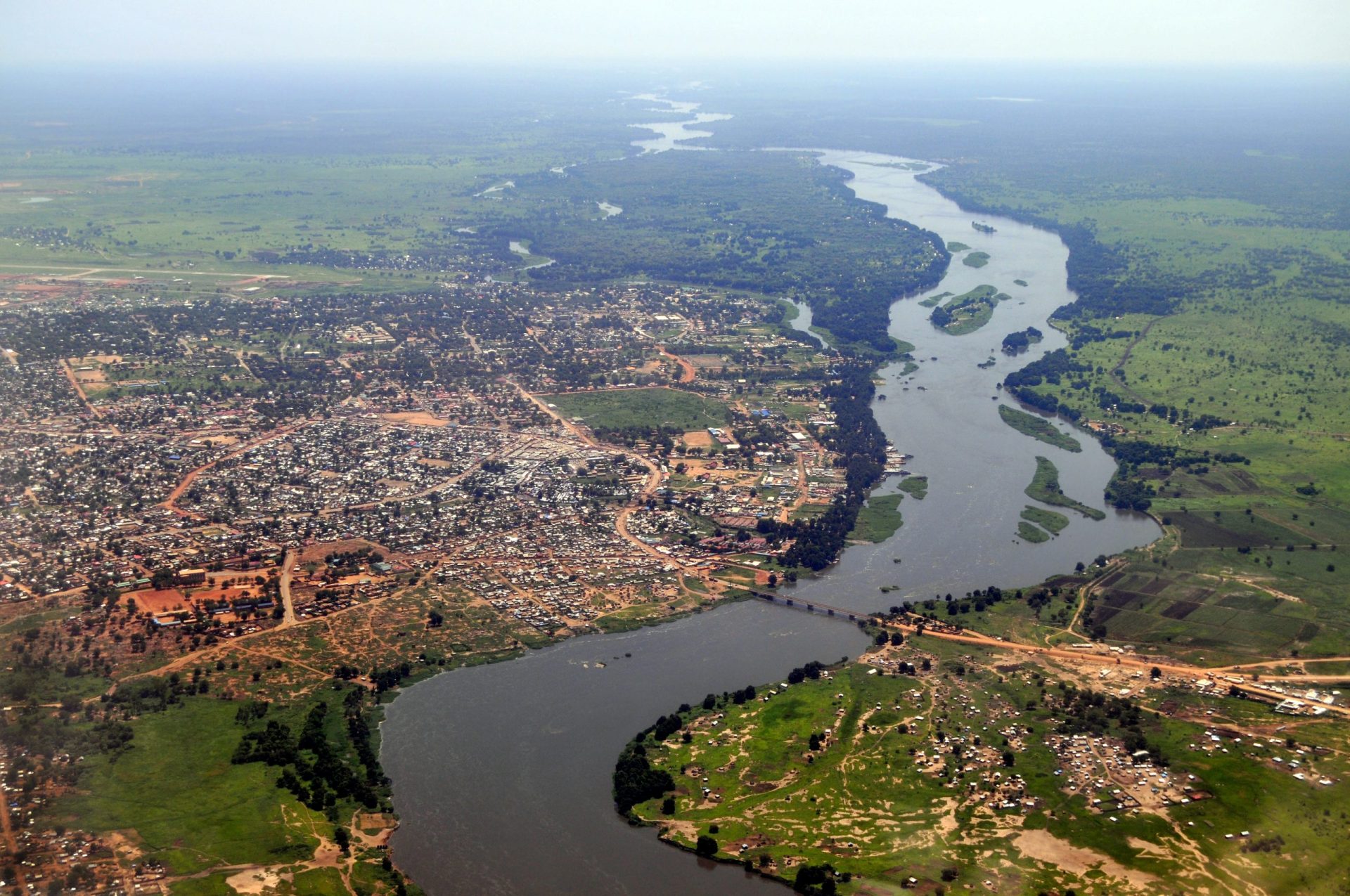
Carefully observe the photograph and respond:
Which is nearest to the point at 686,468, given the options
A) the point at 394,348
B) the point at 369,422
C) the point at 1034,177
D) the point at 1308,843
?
the point at 369,422

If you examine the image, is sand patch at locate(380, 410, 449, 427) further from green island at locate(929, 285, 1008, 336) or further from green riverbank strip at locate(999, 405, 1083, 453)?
green island at locate(929, 285, 1008, 336)

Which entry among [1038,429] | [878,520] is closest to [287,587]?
[878,520]

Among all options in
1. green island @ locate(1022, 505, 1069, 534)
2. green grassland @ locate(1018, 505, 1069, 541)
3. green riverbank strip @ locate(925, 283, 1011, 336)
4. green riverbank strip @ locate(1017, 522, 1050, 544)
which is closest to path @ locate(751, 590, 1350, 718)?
green riverbank strip @ locate(1017, 522, 1050, 544)

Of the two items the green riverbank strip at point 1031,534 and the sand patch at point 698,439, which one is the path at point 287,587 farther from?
the green riverbank strip at point 1031,534

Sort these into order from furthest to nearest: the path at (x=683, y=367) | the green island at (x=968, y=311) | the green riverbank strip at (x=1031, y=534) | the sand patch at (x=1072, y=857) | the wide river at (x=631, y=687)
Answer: the green island at (x=968, y=311)
the path at (x=683, y=367)
the green riverbank strip at (x=1031, y=534)
the wide river at (x=631, y=687)
the sand patch at (x=1072, y=857)

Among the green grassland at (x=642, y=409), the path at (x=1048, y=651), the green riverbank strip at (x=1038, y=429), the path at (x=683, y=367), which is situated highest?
the path at (x=683, y=367)

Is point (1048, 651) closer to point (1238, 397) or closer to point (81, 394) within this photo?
point (1238, 397)

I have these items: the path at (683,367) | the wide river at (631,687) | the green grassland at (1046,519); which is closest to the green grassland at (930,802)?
the wide river at (631,687)
